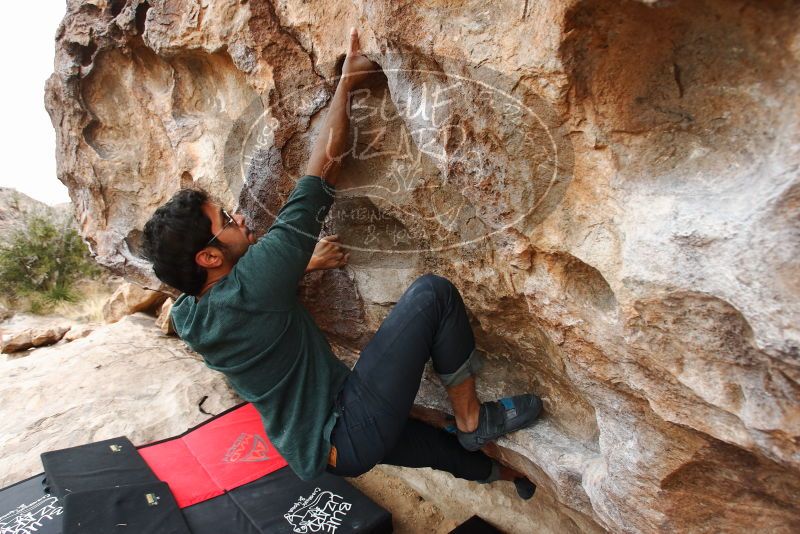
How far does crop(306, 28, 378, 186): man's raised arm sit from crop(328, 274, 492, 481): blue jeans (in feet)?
1.64

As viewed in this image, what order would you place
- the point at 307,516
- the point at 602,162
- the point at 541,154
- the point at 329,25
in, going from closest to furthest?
the point at 602,162 < the point at 541,154 < the point at 329,25 < the point at 307,516

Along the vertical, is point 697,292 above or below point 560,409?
above

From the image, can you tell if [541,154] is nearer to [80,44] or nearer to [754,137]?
[754,137]

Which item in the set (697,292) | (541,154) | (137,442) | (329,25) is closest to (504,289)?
(541,154)

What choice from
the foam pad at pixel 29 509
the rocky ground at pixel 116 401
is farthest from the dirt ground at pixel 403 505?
the foam pad at pixel 29 509

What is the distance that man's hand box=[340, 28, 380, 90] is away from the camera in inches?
64.9

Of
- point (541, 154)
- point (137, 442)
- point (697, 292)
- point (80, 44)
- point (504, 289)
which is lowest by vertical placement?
point (137, 442)

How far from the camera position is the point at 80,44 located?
105 inches

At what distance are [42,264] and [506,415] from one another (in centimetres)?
856

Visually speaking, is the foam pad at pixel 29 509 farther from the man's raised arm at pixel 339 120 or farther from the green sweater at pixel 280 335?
the man's raised arm at pixel 339 120

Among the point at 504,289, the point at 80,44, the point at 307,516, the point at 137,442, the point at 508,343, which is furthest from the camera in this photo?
the point at 137,442

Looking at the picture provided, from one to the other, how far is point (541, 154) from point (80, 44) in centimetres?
258

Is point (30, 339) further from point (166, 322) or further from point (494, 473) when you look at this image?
point (494, 473)

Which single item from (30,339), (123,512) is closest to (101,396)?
(123,512)
